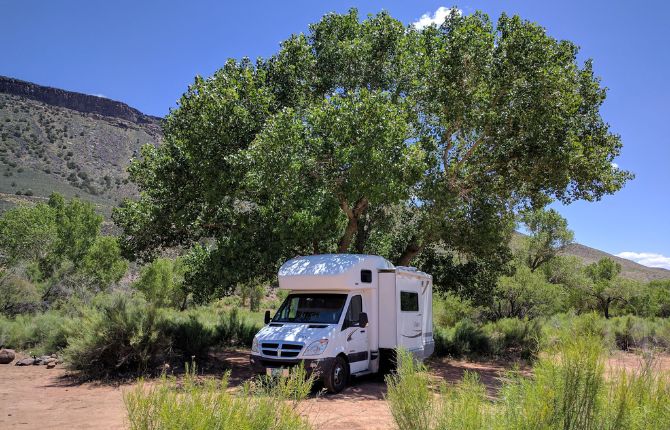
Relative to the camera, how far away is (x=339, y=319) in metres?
10.9

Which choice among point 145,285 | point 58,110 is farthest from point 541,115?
point 58,110

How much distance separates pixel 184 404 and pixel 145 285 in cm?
3814

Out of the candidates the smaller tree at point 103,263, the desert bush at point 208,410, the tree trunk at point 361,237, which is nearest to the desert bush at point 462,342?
the tree trunk at point 361,237

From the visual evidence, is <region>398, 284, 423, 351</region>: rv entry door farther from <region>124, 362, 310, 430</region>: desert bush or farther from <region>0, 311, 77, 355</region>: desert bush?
<region>0, 311, 77, 355</region>: desert bush

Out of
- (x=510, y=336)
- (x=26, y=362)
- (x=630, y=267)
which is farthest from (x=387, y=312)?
(x=630, y=267)

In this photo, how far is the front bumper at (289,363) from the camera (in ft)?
32.9

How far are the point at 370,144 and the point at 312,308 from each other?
4.16m

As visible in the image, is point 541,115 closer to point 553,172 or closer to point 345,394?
point 553,172

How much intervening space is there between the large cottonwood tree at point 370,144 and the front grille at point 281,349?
11.4 ft

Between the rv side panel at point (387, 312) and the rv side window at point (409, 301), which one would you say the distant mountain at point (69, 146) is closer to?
the rv side window at point (409, 301)

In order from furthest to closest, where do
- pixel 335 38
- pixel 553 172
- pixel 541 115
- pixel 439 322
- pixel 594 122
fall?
pixel 439 322 < pixel 335 38 < pixel 594 122 < pixel 553 172 < pixel 541 115

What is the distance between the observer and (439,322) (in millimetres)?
27438

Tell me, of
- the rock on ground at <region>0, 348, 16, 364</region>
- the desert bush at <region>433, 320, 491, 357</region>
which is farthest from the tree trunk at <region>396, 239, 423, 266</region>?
the rock on ground at <region>0, 348, 16, 364</region>

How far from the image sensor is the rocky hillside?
66.4 metres
